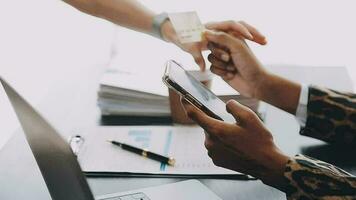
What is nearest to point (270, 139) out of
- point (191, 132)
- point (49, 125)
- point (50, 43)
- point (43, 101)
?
point (191, 132)

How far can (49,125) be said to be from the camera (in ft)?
1.54

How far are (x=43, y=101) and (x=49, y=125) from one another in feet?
2.67

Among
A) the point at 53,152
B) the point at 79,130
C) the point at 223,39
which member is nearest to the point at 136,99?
the point at 79,130

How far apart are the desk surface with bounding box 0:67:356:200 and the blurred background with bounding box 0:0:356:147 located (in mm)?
206

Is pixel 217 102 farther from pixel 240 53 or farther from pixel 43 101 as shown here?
pixel 43 101

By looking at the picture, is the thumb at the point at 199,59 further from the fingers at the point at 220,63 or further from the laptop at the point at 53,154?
the laptop at the point at 53,154

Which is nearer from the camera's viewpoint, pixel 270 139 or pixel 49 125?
pixel 49 125

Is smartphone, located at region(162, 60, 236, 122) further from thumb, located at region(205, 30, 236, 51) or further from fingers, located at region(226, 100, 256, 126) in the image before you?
thumb, located at region(205, 30, 236, 51)

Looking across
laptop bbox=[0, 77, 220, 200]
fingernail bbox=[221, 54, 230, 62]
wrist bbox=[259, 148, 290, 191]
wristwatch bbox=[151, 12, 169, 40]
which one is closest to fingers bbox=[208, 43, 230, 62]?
fingernail bbox=[221, 54, 230, 62]

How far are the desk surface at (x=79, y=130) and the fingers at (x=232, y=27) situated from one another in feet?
0.73

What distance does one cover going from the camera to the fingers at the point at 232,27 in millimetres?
1135

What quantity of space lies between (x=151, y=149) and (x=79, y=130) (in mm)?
208

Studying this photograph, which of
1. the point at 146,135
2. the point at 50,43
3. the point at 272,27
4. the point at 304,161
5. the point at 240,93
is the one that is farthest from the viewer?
the point at 50,43

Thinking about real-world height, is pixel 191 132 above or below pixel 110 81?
below
